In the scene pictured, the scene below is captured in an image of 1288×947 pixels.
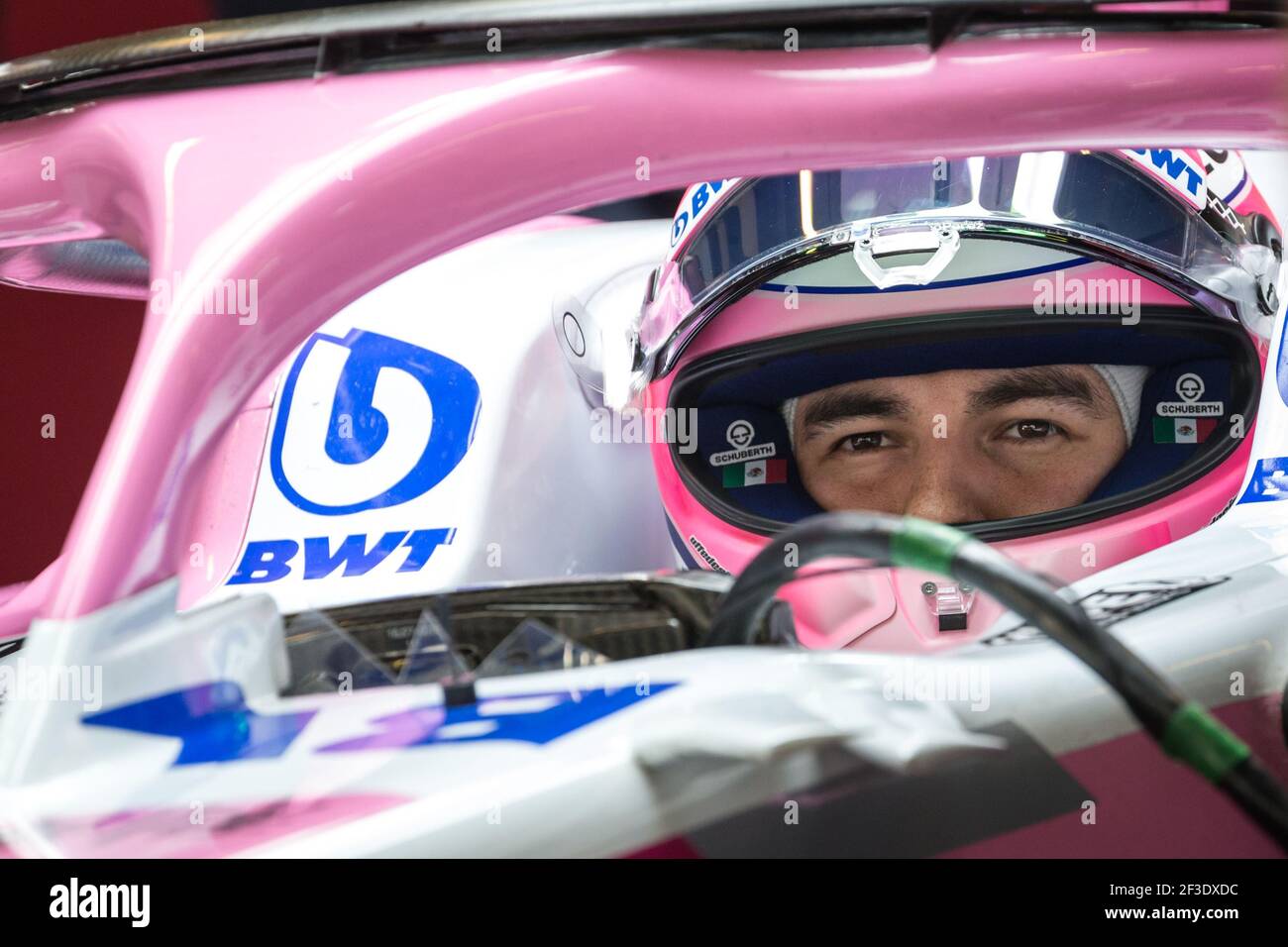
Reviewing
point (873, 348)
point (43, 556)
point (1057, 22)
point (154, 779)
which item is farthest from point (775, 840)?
point (43, 556)

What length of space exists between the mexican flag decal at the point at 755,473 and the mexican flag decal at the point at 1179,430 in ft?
1.33

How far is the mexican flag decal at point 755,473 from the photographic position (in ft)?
4.29

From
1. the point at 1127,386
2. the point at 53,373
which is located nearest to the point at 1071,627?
the point at 1127,386

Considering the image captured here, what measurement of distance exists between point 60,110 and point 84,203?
6 centimetres

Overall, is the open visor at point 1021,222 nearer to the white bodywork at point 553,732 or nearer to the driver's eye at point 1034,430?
the driver's eye at point 1034,430

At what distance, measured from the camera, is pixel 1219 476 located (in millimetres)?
1032

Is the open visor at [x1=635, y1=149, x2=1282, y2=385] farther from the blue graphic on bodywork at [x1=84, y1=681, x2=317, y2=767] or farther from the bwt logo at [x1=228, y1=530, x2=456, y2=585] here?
the blue graphic on bodywork at [x1=84, y1=681, x2=317, y2=767]

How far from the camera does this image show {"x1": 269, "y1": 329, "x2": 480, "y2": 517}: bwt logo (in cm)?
123

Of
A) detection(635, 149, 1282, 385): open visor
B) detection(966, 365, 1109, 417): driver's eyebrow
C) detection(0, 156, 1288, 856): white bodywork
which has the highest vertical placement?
detection(635, 149, 1282, 385): open visor

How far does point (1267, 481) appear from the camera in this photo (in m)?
0.98

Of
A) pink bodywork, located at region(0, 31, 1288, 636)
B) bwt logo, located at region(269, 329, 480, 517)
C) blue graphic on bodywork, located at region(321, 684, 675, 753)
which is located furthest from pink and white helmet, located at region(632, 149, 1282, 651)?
blue graphic on bodywork, located at region(321, 684, 675, 753)

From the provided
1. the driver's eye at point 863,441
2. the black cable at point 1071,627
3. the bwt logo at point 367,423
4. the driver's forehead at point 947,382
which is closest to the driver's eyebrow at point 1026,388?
the driver's forehead at point 947,382

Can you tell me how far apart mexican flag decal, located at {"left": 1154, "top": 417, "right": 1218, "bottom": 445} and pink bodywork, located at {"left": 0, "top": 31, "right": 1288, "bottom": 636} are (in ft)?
2.15

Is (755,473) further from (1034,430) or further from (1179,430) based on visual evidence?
(1179,430)
